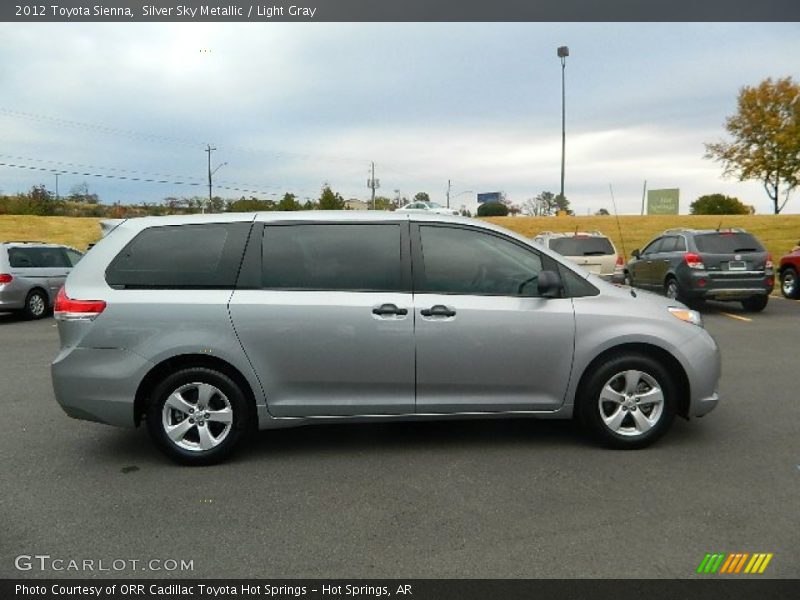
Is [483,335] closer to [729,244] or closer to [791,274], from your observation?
[729,244]

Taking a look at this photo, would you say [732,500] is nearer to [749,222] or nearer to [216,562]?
A: [216,562]

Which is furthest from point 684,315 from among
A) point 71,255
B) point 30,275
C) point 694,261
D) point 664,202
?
point 664,202

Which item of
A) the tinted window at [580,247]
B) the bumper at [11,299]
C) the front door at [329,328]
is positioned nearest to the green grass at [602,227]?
the tinted window at [580,247]

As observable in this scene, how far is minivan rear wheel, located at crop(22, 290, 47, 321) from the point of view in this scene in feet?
38.9

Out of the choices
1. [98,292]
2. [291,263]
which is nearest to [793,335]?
[291,263]

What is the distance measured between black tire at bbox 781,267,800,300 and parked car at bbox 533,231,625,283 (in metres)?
4.78

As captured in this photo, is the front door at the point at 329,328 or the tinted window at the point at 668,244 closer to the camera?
the front door at the point at 329,328

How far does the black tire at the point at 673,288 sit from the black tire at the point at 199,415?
9.88 meters

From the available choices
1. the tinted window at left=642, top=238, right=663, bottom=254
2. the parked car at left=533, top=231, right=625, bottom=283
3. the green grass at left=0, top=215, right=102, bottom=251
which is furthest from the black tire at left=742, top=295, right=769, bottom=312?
the green grass at left=0, top=215, right=102, bottom=251

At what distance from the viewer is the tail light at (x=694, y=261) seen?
10.3 meters

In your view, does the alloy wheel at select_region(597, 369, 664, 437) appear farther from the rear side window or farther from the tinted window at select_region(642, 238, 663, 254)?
the tinted window at select_region(642, 238, 663, 254)

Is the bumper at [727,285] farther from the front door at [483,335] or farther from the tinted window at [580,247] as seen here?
the front door at [483,335]

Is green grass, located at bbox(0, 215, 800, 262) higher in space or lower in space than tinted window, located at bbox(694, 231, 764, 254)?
higher

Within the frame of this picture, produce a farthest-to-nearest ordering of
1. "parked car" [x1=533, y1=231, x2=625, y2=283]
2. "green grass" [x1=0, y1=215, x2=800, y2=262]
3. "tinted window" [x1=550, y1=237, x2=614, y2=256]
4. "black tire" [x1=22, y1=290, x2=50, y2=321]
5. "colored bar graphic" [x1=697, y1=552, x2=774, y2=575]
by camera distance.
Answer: "green grass" [x1=0, y1=215, x2=800, y2=262] → "black tire" [x1=22, y1=290, x2=50, y2=321] → "tinted window" [x1=550, y1=237, x2=614, y2=256] → "parked car" [x1=533, y1=231, x2=625, y2=283] → "colored bar graphic" [x1=697, y1=552, x2=774, y2=575]
